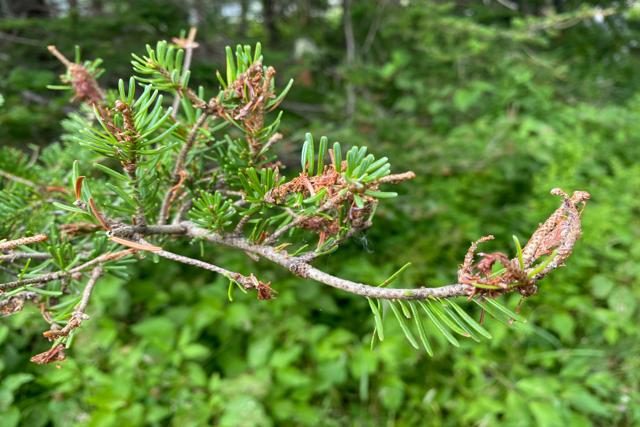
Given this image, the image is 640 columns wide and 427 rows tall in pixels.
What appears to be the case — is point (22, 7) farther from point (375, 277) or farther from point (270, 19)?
point (375, 277)

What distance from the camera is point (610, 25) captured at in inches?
123

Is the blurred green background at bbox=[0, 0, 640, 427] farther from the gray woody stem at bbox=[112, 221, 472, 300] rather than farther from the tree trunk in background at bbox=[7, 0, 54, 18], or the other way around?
the gray woody stem at bbox=[112, 221, 472, 300]

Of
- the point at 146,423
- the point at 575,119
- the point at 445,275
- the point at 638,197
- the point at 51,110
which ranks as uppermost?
the point at 51,110

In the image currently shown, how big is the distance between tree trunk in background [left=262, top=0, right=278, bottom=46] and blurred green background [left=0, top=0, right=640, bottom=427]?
1.31ft

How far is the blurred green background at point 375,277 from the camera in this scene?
1662 millimetres

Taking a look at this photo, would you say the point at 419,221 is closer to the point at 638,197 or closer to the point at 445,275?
the point at 445,275

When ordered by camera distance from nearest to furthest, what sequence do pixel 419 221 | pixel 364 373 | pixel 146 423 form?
pixel 146 423
pixel 364 373
pixel 419 221

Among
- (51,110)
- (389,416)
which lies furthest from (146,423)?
(51,110)

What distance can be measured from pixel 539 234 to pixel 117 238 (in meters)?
0.38

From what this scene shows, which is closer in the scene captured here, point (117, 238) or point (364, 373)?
point (117, 238)

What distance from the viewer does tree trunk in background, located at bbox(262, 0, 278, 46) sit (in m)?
3.13

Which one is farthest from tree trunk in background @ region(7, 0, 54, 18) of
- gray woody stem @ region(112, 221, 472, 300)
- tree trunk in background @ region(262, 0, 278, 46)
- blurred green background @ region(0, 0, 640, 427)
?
gray woody stem @ region(112, 221, 472, 300)

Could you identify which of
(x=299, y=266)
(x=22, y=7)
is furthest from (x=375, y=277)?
(x=22, y=7)

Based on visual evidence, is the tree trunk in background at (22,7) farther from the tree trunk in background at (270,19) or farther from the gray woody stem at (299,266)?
the gray woody stem at (299,266)
